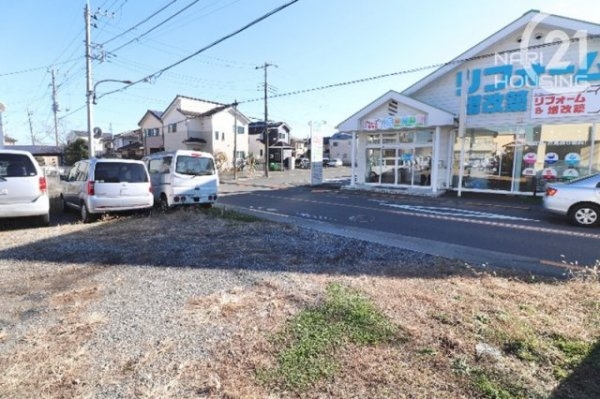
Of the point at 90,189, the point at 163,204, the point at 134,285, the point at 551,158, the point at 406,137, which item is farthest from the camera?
the point at 406,137

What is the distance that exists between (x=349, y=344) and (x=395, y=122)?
15178 mm

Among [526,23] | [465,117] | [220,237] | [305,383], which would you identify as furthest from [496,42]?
[305,383]

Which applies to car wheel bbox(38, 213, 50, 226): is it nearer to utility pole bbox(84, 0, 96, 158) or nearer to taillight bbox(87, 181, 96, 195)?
taillight bbox(87, 181, 96, 195)

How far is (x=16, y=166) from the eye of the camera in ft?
24.4

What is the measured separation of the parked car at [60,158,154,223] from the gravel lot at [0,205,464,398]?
1.92 feet

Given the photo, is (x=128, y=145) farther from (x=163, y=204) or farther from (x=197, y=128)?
(x=163, y=204)

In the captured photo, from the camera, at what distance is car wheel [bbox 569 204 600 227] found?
28.2ft

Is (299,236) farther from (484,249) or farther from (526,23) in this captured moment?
(526,23)

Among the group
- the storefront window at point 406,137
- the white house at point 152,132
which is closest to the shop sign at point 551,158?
the storefront window at point 406,137

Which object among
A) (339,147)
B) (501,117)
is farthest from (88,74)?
(339,147)

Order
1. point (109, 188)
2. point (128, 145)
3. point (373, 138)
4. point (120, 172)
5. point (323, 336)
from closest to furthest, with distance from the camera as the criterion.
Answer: point (323, 336) < point (109, 188) < point (120, 172) < point (373, 138) < point (128, 145)

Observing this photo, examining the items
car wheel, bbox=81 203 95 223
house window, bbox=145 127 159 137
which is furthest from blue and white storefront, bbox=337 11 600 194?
A: house window, bbox=145 127 159 137

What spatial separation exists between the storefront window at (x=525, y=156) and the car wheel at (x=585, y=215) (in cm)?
558

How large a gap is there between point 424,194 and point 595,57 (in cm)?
776
